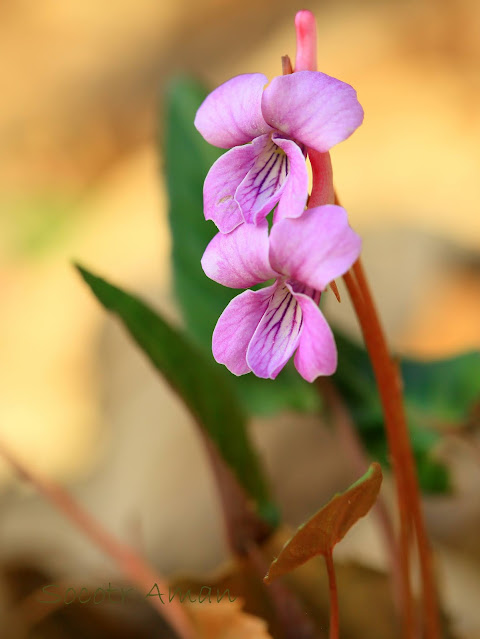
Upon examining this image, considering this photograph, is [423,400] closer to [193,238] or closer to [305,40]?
[193,238]

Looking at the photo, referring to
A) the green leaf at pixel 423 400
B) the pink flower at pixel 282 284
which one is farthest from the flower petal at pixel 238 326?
the green leaf at pixel 423 400

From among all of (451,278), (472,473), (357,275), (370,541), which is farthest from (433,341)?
(357,275)

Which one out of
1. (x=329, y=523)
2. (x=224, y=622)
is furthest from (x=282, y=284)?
(x=224, y=622)

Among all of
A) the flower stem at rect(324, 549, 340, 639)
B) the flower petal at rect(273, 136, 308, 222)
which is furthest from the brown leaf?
the flower petal at rect(273, 136, 308, 222)

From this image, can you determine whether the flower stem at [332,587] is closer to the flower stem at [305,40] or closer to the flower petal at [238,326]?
the flower petal at [238,326]

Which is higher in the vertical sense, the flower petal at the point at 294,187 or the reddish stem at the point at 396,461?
the flower petal at the point at 294,187

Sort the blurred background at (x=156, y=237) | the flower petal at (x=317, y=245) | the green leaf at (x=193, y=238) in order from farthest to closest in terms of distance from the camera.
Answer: the blurred background at (x=156, y=237) → the green leaf at (x=193, y=238) → the flower petal at (x=317, y=245)

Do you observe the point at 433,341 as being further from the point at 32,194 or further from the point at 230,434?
the point at 32,194
